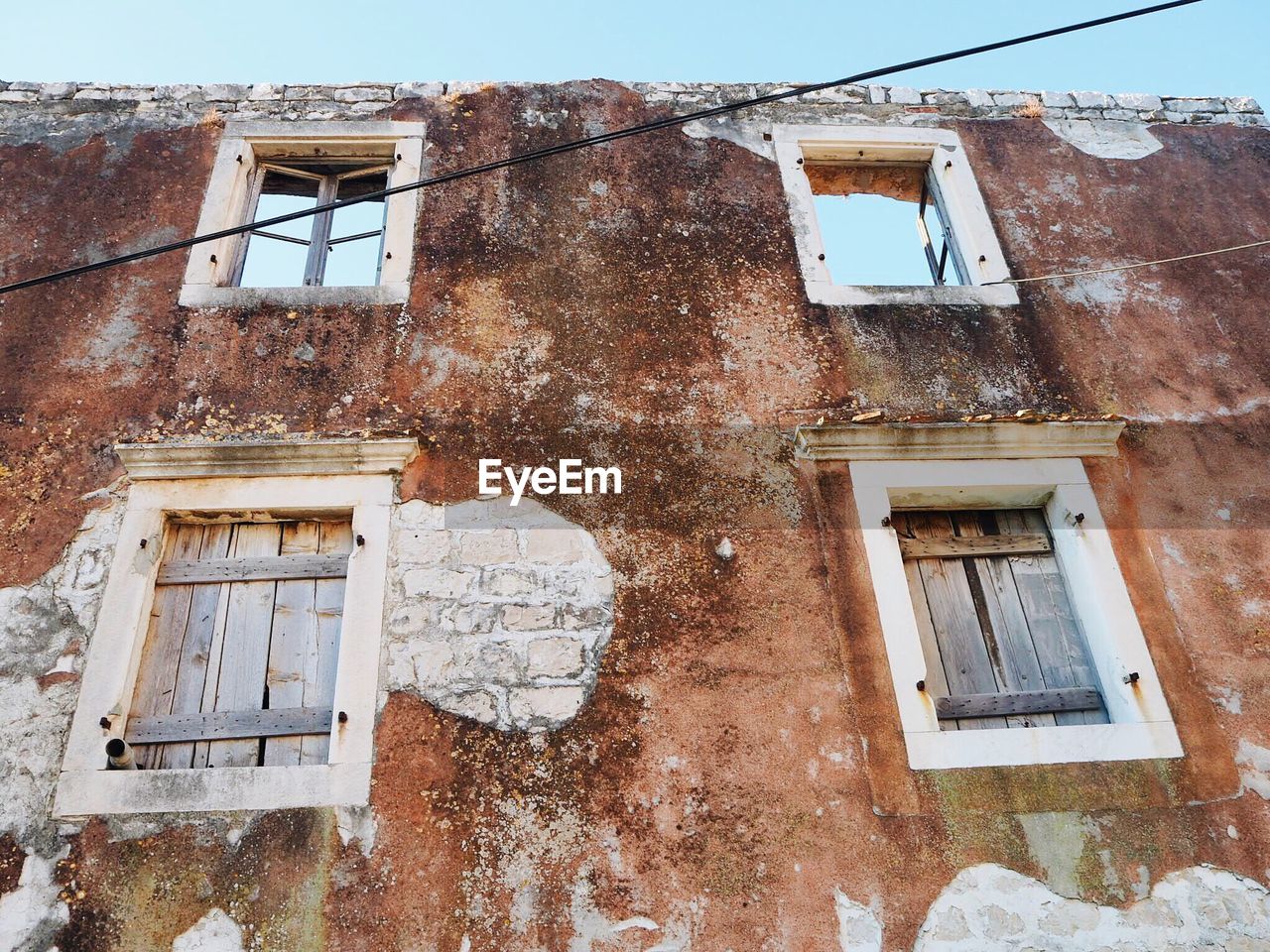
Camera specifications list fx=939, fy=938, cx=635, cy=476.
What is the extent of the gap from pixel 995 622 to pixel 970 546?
1.44 feet

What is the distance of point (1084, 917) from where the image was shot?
3980mm

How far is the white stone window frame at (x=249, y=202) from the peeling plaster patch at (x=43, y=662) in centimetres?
150

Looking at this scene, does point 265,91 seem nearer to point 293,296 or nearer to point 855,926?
point 293,296

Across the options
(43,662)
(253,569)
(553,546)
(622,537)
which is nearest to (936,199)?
(622,537)

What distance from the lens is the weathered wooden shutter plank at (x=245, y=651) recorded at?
4355 millimetres

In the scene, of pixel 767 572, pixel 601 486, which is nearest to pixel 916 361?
pixel 767 572

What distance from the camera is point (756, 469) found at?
5.10 meters

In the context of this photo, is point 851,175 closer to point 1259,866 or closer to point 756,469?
point 756,469

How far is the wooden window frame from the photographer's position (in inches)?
171

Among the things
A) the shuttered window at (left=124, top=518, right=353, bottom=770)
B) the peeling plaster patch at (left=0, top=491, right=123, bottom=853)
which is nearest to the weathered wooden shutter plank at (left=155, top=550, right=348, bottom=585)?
the shuttered window at (left=124, top=518, right=353, bottom=770)

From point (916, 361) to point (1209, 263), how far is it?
2365mm

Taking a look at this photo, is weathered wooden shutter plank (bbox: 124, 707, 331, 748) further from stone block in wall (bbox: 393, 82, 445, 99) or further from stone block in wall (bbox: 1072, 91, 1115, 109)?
stone block in wall (bbox: 1072, 91, 1115, 109)

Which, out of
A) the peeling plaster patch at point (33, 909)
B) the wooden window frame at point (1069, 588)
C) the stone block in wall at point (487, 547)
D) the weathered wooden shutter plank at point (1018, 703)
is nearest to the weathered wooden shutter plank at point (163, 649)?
the peeling plaster patch at point (33, 909)

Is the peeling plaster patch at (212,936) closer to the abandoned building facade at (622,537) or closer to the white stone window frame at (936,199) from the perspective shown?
the abandoned building facade at (622,537)
